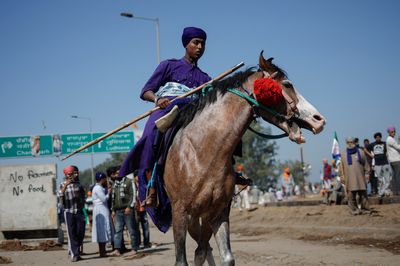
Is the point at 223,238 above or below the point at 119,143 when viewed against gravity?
below

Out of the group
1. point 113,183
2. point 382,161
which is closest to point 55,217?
point 113,183

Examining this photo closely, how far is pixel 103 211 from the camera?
1430 cm

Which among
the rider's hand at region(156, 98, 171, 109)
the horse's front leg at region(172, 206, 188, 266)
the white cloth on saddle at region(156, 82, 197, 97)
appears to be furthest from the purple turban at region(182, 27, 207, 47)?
the horse's front leg at region(172, 206, 188, 266)

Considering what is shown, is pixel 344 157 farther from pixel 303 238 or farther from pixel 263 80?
pixel 263 80

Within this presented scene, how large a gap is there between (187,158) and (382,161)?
527 inches

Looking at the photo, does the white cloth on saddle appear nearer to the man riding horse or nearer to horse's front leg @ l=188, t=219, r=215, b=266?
the man riding horse

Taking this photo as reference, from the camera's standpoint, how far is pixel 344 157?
14.8 metres

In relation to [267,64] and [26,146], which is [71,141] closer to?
[26,146]

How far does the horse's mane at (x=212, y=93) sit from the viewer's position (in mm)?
5340

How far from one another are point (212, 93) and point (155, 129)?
778 mm

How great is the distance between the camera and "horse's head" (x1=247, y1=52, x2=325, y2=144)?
197 inches

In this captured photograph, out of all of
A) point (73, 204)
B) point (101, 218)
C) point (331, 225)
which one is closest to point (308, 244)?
point (331, 225)

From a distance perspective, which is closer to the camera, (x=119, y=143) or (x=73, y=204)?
(x=73, y=204)

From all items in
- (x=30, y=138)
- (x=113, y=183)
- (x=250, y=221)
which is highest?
(x=30, y=138)
